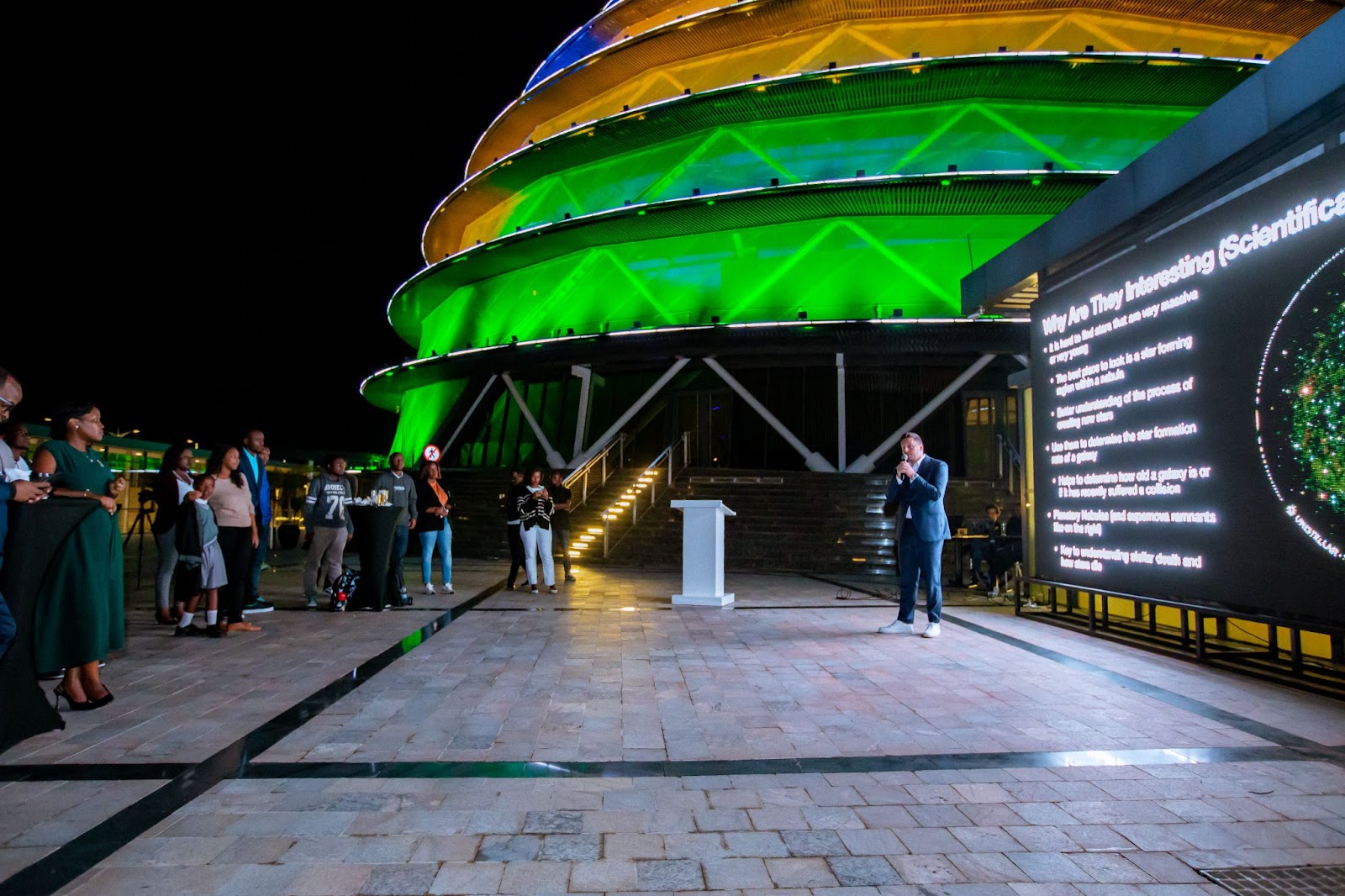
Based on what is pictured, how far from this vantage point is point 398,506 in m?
10.6

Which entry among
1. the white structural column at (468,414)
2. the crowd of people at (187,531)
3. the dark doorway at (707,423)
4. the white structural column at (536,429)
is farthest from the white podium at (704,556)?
the white structural column at (468,414)

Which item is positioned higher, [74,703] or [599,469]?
[599,469]

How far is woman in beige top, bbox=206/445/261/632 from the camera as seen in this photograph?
28.3 feet

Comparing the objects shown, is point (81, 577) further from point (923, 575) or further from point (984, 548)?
point (984, 548)

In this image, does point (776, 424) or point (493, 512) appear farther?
point (776, 424)

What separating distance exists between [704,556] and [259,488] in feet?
19.5

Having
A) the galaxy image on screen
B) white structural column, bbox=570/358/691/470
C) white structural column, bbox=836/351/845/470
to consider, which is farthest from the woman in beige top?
white structural column, bbox=836/351/845/470

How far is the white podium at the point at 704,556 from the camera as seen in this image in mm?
11148

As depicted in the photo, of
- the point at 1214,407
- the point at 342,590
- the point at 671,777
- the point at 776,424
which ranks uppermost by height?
the point at 776,424

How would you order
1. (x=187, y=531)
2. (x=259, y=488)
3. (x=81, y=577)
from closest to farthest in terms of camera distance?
(x=81, y=577), (x=187, y=531), (x=259, y=488)

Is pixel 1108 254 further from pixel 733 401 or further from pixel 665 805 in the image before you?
pixel 733 401

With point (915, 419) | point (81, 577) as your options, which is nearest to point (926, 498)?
point (81, 577)

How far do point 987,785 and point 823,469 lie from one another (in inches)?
739

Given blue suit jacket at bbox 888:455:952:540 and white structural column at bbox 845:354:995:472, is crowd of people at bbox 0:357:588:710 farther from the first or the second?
white structural column at bbox 845:354:995:472
